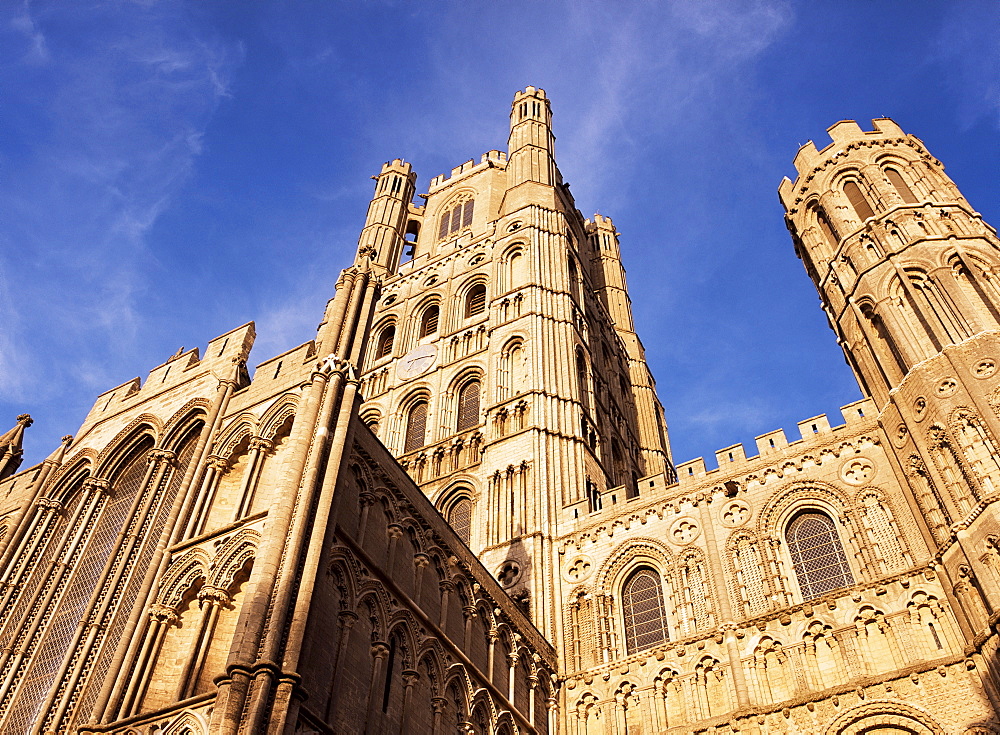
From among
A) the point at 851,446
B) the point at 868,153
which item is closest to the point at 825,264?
the point at 868,153

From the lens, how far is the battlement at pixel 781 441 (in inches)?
861

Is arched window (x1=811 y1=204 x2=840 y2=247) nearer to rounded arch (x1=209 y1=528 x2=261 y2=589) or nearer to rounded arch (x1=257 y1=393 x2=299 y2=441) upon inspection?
rounded arch (x1=257 y1=393 x2=299 y2=441)

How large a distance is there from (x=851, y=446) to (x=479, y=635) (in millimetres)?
9323

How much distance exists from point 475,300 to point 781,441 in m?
17.0

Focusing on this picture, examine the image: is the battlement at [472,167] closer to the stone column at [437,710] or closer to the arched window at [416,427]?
the arched window at [416,427]

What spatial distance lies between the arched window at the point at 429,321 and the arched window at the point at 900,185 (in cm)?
1662

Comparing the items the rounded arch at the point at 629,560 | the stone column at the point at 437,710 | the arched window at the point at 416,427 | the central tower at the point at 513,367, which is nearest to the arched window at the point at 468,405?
the central tower at the point at 513,367

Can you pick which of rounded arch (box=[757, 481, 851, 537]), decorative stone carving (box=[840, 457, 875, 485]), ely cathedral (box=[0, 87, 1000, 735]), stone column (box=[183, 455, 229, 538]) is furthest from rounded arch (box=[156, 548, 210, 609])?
decorative stone carving (box=[840, 457, 875, 485])

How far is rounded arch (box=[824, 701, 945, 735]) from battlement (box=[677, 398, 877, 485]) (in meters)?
6.64

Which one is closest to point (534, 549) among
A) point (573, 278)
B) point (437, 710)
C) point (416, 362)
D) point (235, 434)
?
point (437, 710)

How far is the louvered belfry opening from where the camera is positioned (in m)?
26.1

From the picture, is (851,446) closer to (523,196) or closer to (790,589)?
(790,589)

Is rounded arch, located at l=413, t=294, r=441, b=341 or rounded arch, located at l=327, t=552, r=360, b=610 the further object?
rounded arch, located at l=413, t=294, r=441, b=341

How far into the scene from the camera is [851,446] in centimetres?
2125
